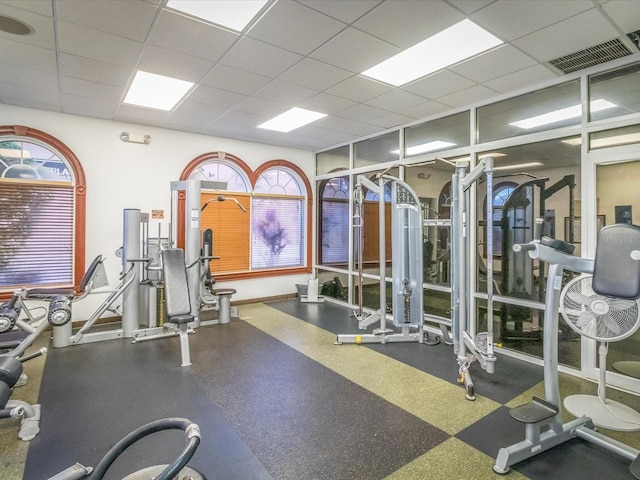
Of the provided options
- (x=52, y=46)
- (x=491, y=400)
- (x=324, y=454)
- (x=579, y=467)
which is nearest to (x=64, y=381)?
(x=324, y=454)

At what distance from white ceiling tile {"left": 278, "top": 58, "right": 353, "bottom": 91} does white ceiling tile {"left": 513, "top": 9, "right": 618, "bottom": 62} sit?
1.59 m

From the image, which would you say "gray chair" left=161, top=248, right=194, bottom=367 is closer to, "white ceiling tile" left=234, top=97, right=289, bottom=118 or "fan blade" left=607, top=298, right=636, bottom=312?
"white ceiling tile" left=234, top=97, right=289, bottom=118

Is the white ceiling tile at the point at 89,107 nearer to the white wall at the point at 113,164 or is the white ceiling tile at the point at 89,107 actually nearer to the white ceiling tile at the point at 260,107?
the white wall at the point at 113,164

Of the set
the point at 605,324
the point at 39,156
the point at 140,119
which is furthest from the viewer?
the point at 140,119

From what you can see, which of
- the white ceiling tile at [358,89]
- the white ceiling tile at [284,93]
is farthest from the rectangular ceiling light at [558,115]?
the white ceiling tile at [284,93]

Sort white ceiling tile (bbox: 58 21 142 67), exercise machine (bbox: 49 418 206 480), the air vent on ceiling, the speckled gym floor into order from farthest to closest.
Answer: the air vent on ceiling → white ceiling tile (bbox: 58 21 142 67) → the speckled gym floor → exercise machine (bbox: 49 418 206 480)

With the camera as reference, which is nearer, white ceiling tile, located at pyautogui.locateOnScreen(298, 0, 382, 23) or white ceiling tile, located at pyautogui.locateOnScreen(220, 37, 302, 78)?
white ceiling tile, located at pyautogui.locateOnScreen(298, 0, 382, 23)

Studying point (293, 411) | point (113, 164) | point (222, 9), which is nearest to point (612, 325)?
point (293, 411)

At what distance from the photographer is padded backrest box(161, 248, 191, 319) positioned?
3.97m

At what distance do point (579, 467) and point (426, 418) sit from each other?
0.96 m

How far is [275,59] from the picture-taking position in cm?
323

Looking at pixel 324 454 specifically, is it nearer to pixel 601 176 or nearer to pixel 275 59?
pixel 275 59

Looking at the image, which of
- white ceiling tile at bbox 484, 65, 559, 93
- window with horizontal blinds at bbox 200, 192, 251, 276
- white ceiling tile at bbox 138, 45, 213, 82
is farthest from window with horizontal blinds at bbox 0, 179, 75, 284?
white ceiling tile at bbox 484, 65, 559, 93

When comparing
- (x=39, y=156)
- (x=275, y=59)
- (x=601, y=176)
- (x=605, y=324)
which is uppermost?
(x=275, y=59)
